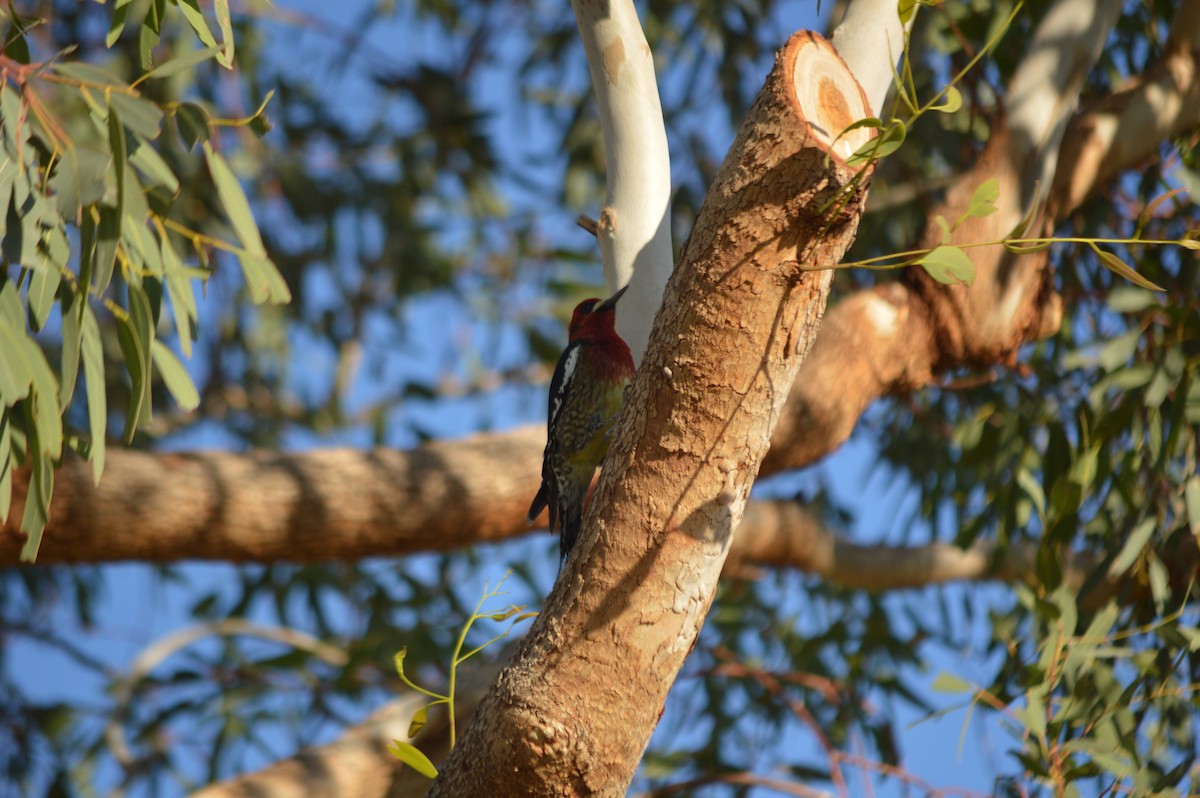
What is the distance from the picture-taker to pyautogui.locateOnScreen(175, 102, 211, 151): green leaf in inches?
61.0

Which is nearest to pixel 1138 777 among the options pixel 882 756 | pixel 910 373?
pixel 910 373

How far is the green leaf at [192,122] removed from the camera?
1550 mm

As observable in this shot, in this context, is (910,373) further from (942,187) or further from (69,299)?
(69,299)

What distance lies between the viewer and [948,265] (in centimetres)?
120

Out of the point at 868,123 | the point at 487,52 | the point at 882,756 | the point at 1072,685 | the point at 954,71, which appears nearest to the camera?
the point at 868,123

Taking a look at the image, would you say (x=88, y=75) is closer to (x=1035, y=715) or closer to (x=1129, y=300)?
(x=1035, y=715)

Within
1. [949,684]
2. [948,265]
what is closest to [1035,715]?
[949,684]

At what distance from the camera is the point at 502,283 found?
5.57 m

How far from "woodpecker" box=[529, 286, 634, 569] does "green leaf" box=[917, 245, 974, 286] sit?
1.23 metres

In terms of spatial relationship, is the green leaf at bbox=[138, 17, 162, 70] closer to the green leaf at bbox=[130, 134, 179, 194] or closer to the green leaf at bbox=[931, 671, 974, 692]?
the green leaf at bbox=[130, 134, 179, 194]

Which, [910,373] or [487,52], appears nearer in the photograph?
[910,373]

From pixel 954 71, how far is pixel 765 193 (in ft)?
7.60

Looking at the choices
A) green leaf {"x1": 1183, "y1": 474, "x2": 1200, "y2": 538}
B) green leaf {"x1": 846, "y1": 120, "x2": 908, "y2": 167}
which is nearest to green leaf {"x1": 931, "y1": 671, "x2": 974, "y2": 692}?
green leaf {"x1": 1183, "y1": 474, "x2": 1200, "y2": 538}

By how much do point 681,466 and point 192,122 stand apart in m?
0.86
